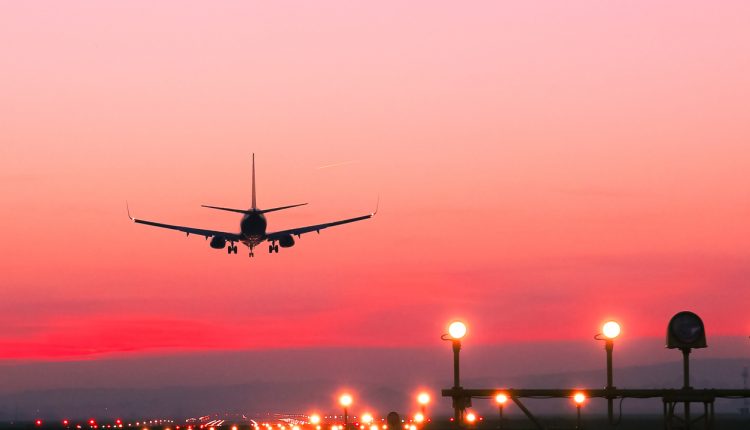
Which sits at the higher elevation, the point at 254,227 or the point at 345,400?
the point at 254,227

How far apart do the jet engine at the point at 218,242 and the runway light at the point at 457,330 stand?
130961 millimetres

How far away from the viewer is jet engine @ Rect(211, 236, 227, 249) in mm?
180125

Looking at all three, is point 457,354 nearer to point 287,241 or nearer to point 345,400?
point 345,400

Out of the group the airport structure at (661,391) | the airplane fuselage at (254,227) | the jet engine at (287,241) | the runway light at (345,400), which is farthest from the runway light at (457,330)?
the airplane fuselage at (254,227)

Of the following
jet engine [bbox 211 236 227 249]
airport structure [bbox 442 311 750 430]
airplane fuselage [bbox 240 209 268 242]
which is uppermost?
airplane fuselage [bbox 240 209 268 242]

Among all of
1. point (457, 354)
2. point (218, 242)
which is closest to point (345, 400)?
point (457, 354)

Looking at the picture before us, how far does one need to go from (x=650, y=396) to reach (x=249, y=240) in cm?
13801

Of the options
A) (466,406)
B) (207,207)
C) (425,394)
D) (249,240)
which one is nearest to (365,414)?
(425,394)

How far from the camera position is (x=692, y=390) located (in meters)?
50.5

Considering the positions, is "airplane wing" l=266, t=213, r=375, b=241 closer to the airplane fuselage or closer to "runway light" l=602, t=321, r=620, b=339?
the airplane fuselage

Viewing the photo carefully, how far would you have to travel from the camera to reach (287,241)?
18262 centimetres

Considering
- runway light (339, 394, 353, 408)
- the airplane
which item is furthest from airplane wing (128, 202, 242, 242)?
A: runway light (339, 394, 353, 408)

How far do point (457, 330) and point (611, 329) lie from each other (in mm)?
5800

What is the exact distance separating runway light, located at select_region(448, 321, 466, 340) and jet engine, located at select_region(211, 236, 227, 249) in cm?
13096
